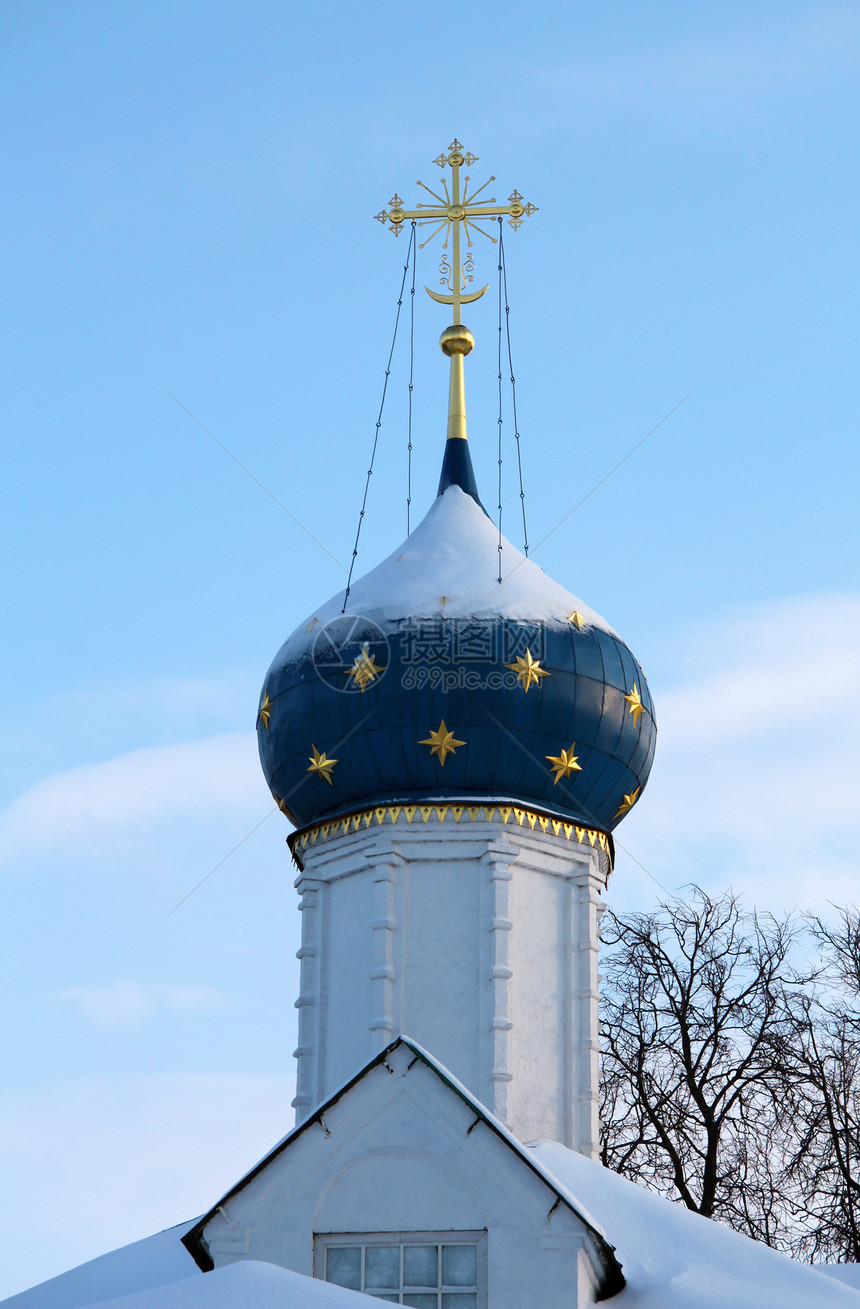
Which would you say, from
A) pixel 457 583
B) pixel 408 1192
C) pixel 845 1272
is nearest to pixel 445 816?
pixel 457 583

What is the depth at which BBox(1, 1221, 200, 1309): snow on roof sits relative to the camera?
508 inches

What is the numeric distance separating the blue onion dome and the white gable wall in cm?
332

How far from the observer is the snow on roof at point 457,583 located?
1480 cm

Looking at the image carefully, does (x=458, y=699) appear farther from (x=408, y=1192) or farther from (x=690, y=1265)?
(x=690, y=1265)

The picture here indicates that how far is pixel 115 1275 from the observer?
43.3 ft

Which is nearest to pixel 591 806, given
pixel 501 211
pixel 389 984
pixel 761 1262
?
pixel 389 984

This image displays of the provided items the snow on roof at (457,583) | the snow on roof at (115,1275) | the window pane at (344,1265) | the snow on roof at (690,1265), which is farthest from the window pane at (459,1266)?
the snow on roof at (457,583)

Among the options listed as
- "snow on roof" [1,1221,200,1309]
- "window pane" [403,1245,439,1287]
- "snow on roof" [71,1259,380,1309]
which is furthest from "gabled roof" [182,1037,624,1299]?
"snow on roof" [71,1259,380,1309]

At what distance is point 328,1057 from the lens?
14.5 meters

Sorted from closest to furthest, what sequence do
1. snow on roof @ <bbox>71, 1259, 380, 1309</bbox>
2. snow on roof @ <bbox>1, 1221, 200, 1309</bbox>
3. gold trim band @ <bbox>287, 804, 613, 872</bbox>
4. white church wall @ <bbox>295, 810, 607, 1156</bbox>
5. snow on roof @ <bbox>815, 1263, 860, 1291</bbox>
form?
snow on roof @ <bbox>71, 1259, 380, 1309</bbox>, snow on roof @ <bbox>1, 1221, 200, 1309</bbox>, snow on roof @ <bbox>815, 1263, 860, 1291</bbox>, white church wall @ <bbox>295, 810, 607, 1156</bbox>, gold trim band @ <bbox>287, 804, 613, 872</bbox>

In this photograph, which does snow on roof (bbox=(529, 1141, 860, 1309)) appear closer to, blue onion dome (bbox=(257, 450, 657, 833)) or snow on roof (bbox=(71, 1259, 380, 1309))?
blue onion dome (bbox=(257, 450, 657, 833))

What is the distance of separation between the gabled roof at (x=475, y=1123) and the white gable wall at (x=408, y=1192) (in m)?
0.03

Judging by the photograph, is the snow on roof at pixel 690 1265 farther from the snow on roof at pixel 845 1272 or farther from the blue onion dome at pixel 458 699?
the blue onion dome at pixel 458 699

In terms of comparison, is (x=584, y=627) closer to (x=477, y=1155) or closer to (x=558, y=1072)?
(x=558, y=1072)
